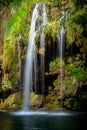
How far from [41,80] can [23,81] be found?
1127mm

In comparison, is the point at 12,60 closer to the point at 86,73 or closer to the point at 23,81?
the point at 23,81

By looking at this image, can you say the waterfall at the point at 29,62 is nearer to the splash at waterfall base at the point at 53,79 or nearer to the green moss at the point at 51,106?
the splash at waterfall base at the point at 53,79

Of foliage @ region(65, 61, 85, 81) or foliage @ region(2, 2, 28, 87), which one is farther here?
foliage @ region(2, 2, 28, 87)

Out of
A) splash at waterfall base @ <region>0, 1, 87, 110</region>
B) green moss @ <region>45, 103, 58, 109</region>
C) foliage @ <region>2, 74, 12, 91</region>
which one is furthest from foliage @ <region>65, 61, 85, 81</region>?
foliage @ <region>2, 74, 12, 91</region>

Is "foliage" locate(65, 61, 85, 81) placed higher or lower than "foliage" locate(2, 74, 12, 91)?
higher

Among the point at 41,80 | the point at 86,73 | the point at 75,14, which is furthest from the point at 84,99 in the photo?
the point at 75,14

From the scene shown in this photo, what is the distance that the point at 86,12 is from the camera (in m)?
20.0

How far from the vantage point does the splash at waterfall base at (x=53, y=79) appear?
22.0m

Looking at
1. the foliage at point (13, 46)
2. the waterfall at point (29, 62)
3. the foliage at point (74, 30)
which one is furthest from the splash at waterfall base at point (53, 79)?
the foliage at point (13, 46)

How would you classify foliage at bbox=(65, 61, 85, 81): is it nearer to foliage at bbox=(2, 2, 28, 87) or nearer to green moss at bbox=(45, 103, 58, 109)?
green moss at bbox=(45, 103, 58, 109)

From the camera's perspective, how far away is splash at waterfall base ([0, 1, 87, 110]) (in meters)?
22.0

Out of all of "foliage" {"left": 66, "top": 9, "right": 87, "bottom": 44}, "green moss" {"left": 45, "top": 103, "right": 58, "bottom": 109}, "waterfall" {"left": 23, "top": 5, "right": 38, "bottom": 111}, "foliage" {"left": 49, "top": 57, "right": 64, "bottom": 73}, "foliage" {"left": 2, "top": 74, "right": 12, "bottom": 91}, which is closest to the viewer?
"green moss" {"left": 45, "top": 103, "right": 58, "bottom": 109}

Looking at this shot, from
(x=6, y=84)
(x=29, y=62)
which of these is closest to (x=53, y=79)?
(x=29, y=62)

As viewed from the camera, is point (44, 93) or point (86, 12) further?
point (44, 93)
